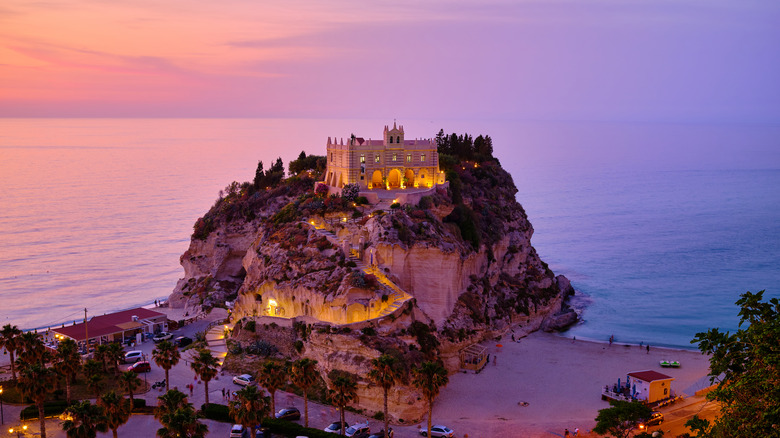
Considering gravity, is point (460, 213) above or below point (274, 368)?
above

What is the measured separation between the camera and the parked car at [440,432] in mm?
43938

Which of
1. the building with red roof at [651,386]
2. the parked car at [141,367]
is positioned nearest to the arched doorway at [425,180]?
the building with red roof at [651,386]

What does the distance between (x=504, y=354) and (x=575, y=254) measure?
1969 inches

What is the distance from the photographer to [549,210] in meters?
149

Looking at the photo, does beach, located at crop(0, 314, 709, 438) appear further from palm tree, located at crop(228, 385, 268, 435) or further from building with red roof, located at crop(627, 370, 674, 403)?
palm tree, located at crop(228, 385, 268, 435)

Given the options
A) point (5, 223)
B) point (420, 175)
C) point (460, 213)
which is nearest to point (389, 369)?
point (460, 213)

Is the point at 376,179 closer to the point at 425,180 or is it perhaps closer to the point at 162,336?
the point at 425,180

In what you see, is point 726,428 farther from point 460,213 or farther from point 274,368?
point 460,213

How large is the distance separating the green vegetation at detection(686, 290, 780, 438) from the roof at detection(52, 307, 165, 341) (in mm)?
52061

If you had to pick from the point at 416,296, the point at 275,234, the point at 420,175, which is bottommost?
the point at 416,296

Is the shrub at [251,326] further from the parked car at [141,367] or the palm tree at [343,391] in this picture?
the palm tree at [343,391]

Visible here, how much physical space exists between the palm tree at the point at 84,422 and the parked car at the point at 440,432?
68.7 feet

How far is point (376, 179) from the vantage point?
235ft

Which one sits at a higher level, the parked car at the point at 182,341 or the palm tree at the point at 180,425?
the palm tree at the point at 180,425
